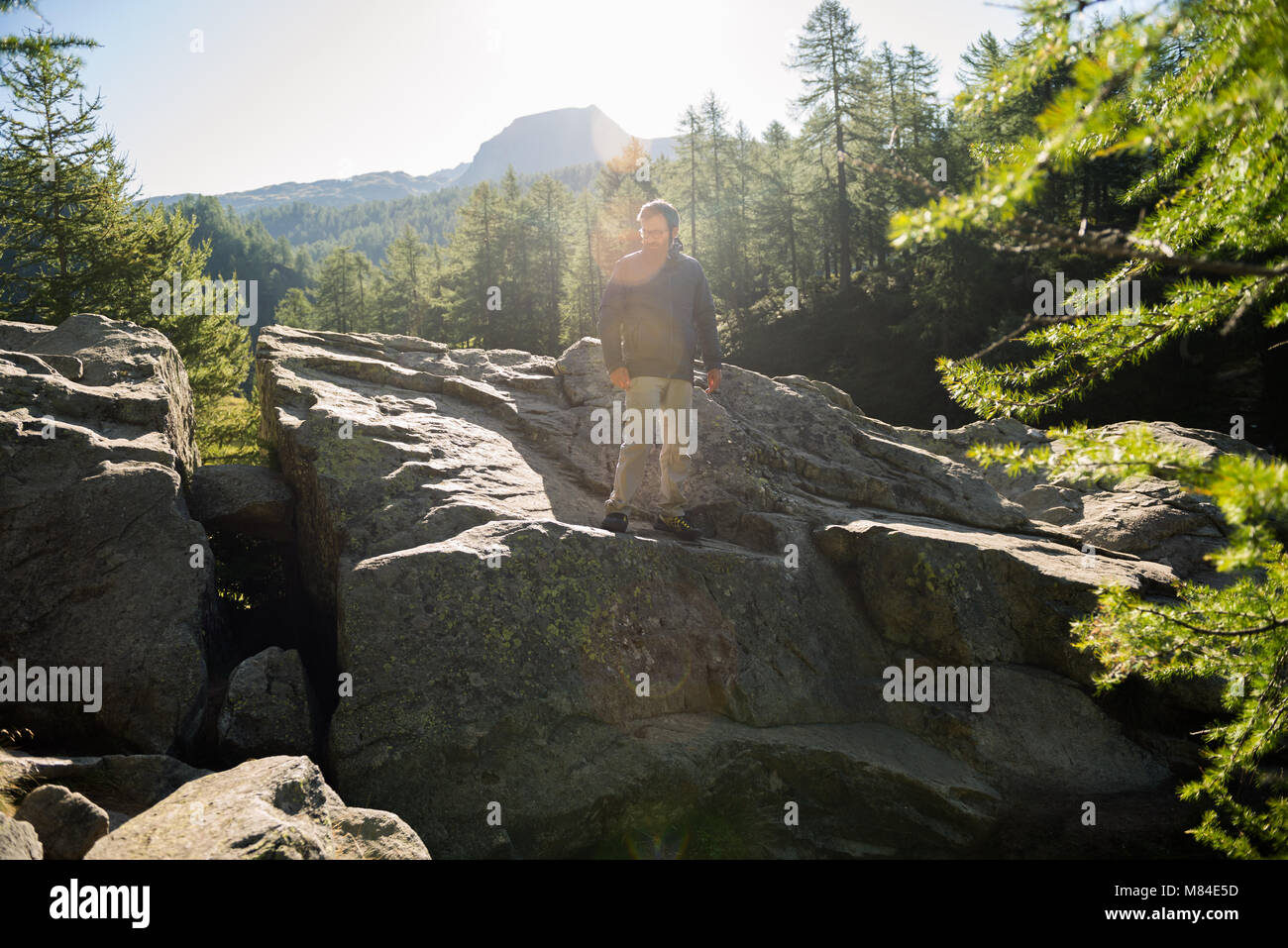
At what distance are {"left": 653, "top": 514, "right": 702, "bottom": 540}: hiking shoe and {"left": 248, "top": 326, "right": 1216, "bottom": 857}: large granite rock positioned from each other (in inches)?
7.7

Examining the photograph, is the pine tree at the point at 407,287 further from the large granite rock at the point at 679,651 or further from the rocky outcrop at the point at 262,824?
the rocky outcrop at the point at 262,824

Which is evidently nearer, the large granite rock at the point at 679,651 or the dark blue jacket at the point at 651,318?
the large granite rock at the point at 679,651

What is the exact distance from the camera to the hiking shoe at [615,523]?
25.1 feet

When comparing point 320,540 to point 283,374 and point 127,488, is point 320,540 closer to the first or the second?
point 127,488

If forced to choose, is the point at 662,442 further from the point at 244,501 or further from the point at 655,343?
the point at 244,501

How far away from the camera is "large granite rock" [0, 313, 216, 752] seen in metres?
5.90

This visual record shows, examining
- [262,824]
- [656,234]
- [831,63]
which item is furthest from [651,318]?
[831,63]

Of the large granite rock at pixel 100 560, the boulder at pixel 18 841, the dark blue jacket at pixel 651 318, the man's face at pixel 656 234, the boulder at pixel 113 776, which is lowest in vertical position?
the boulder at pixel 113 776

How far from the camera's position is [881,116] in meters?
38.7

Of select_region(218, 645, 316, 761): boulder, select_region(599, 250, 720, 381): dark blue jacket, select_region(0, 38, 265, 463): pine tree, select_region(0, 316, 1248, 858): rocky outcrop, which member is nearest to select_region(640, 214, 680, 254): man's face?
select_region(599, 250, 720, 381): dark blue jacket

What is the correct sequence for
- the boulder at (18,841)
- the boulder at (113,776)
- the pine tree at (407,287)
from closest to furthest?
the boulder at (18,841)
the boulder at (113,776)
the pine tree at (407,287)

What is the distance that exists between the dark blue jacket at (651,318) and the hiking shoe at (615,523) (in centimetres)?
165

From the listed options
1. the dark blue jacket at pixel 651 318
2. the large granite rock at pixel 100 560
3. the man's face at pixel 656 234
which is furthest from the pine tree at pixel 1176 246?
the large granite rock at pixel 100 560
